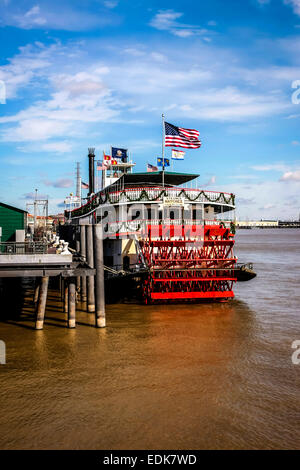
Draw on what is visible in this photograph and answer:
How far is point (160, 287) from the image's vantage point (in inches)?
774

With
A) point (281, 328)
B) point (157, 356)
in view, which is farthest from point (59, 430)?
point (281, 328)

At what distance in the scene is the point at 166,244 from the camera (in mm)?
19031

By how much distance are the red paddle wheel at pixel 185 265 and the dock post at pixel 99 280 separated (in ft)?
14.5

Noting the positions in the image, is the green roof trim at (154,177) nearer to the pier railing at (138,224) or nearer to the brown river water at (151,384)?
the pier railing at (138,224)

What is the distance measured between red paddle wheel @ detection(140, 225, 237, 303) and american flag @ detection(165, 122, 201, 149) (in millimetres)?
4664

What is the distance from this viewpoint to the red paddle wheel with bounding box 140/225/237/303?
18594 mm

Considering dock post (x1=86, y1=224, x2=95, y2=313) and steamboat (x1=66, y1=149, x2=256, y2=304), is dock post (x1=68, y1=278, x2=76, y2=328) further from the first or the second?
steamboat (x1=66, y1=149, x2=256, y2=304)

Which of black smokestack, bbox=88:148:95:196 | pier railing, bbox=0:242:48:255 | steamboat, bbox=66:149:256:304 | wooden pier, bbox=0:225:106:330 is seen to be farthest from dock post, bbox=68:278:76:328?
black smokestack, bbox=88:148:95:196

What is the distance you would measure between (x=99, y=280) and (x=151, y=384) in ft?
16.1

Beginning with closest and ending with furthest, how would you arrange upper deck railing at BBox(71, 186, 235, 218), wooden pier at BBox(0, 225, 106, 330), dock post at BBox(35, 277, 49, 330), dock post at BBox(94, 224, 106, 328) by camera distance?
wooden pier at BBox(0, 225, 106, 330), dock post at BBox(94, 224, 106, 328), dock post at BBox(35, 277, 49, 330), upper deck railing at BBox(71, 186, 235, 218)

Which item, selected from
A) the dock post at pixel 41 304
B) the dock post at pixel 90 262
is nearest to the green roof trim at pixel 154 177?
the dock post at pixel 90 262

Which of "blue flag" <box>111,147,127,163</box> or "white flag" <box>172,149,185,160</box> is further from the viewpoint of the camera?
"blue flag" <box>111,147,127,163</box>

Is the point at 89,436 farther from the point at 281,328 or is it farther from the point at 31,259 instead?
the point at 281,328

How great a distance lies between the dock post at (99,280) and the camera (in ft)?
45.2
